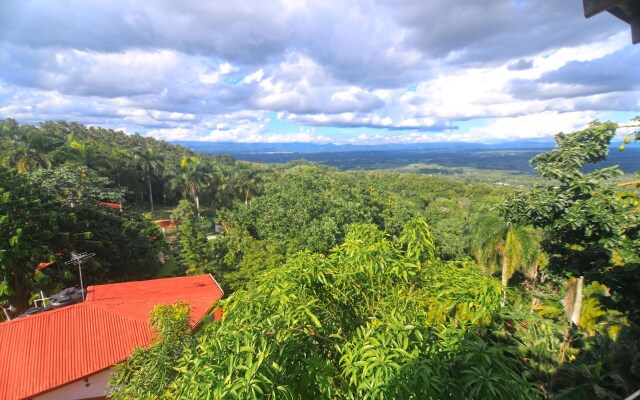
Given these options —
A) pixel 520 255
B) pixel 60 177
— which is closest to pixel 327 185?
pixel 520 255

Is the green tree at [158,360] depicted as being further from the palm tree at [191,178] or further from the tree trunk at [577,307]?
the palm tree at [191,178]

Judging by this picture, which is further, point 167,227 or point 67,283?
point 167,227

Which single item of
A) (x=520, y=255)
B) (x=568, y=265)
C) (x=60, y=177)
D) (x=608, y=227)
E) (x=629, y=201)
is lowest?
(x=520, y=255)

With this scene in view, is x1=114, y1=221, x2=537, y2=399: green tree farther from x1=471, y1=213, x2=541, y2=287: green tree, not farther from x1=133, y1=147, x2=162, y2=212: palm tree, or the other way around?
x1=133, y1=147, x2=162, y2=212: palm tree

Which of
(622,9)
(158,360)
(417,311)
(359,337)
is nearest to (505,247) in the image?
(417,311)

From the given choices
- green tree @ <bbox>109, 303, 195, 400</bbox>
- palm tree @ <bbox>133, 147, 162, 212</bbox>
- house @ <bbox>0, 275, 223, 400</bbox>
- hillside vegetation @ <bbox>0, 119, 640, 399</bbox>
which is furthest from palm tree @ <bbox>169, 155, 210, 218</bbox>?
green tree @ <bbox>109, 303, 195, 400</bbox>

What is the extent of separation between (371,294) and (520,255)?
10646mm

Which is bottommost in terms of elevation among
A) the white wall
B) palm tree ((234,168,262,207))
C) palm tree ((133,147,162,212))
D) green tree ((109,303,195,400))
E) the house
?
the white wall

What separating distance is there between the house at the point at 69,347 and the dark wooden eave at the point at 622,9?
661 centimetres

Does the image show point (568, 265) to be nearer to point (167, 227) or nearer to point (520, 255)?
point (520, 255)

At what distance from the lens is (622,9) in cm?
124

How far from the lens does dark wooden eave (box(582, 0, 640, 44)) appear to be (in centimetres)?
118

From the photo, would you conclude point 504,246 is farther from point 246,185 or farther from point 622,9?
point 246,185

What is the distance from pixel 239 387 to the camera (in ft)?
5.86
